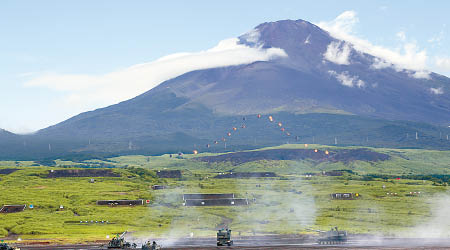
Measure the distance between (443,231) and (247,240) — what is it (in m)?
62.5

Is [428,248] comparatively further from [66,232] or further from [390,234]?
[66,232]

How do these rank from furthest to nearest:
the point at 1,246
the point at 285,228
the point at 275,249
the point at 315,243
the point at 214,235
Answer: the point at 285,228 → the point at 214,235 → the point at 315,243 → the point at 275,249 → the point at 1,246

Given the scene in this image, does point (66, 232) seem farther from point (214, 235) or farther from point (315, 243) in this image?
point (315, 243)

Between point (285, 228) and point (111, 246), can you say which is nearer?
point (111, 246)

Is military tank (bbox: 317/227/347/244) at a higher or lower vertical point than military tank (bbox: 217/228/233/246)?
lower

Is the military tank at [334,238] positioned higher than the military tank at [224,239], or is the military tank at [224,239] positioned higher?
the military tank at [224,239]

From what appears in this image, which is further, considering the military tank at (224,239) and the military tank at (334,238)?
the military tank at (334,238)

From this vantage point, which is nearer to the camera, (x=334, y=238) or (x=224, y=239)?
(x=224, y=239)

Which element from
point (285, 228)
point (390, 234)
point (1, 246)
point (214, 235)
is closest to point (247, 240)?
point (214, 235)

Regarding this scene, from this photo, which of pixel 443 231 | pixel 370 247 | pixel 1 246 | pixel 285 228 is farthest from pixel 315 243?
pixel 1 246

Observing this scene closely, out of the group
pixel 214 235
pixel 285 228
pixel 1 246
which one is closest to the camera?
pixel 1 246

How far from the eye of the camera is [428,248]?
140 m

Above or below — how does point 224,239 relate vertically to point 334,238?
above

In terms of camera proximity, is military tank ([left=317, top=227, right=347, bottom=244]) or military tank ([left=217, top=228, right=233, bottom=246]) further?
military tank ([left=317, top=227, right=347, bottom=244])
